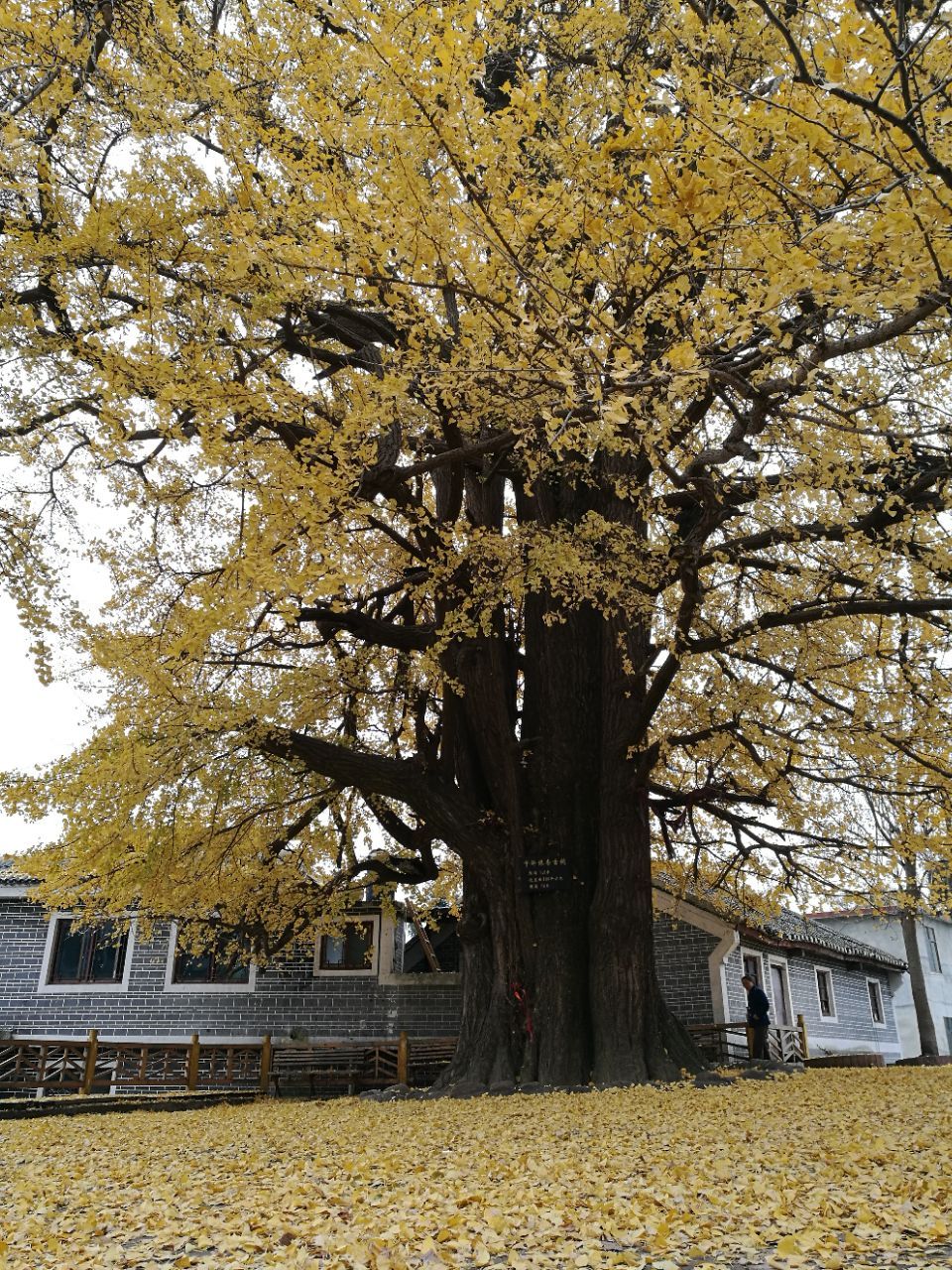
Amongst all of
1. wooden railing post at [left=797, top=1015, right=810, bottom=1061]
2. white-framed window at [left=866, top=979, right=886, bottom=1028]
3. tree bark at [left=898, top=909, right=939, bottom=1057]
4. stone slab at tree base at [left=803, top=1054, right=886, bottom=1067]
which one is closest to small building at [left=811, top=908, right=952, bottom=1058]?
white-framed window at [left=866, top=979, right=886, bottom=1028]

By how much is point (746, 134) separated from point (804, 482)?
3.40m

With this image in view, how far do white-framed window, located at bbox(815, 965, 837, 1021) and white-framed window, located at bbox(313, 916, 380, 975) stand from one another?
9044mm

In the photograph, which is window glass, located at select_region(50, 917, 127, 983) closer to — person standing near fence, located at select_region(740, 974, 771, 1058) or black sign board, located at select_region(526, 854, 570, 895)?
black sign board, located at select_region(526, 854, 570, 895)

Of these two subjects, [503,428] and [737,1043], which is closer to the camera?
[503,428]

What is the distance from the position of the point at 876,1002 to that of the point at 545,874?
16161mm

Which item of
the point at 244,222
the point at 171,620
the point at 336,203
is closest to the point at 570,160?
the point at 336,203

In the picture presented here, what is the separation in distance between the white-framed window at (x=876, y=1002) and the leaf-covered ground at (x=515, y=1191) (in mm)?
16171

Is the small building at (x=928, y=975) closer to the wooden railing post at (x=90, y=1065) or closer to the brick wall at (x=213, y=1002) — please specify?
the brick wall at (x=213, y=1002)

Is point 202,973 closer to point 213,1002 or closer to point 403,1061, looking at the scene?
A: point 213,1002

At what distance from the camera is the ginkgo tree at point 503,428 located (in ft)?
15.4

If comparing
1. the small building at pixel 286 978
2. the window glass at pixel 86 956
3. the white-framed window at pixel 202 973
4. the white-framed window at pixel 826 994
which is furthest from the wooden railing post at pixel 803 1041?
the window glass at pixel 86 956

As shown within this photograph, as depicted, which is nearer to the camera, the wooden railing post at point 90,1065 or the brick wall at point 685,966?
the wooden railing post at point 90,1065

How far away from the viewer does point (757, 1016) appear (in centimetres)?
1255

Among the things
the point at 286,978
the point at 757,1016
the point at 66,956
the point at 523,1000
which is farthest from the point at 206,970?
the point at 757,1016
